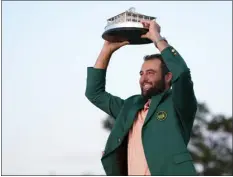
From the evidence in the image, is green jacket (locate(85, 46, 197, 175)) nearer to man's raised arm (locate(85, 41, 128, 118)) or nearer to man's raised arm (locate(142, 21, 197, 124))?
man's raised arm (locate(142, 21, 197, 124))

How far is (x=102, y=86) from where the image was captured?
5.34 meters

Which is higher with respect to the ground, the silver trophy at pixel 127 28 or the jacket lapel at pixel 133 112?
the silver trophy at pixel 127 28

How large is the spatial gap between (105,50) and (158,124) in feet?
3.46

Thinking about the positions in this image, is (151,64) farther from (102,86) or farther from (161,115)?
(102,86)

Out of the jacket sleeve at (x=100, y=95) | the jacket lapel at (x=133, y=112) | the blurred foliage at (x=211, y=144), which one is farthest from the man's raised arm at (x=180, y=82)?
the blurred foliage at (x=211, y=144)

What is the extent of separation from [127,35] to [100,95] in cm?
64

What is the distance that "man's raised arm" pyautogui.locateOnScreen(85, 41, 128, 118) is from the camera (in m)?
5.29

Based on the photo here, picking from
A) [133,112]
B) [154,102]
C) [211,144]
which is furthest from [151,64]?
[211,144]

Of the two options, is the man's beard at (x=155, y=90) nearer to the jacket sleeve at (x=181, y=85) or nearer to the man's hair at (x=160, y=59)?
the man's hair at (x=160, y=59)

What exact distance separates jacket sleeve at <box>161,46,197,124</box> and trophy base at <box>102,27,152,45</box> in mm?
436

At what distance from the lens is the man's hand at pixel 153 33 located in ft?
15.7

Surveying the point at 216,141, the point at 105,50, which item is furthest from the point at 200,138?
the point at 105,50

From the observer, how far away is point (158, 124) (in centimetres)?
469

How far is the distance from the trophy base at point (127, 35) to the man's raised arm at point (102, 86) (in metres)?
0.07
